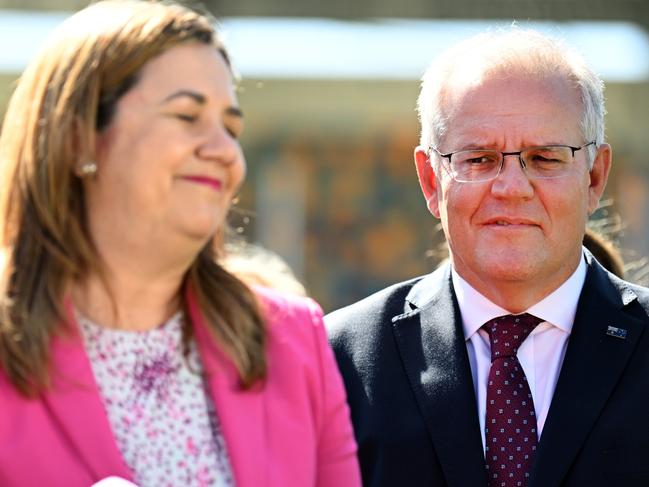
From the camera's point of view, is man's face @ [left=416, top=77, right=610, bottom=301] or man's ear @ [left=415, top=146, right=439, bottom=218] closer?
man's face @ [left=416, top=77, right=610, bottom=301]

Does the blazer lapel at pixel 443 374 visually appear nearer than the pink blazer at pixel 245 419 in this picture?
No

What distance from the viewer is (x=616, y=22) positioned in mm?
9625

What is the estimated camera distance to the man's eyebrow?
1.99m

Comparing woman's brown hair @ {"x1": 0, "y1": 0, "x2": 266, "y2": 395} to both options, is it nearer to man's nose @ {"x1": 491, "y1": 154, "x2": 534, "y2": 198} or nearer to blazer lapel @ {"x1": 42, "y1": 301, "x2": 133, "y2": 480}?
blazer lapel @ {"x1": 42, "y1": 301, "x2": 133, "y2": 480}

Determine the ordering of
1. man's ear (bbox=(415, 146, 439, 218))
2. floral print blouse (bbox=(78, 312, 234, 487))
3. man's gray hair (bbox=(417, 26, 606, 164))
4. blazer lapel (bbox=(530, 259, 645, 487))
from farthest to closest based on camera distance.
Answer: man's ear (bbox=(415, 146, 439, 218)) < man's gray hair (bbox=(417, 26, 606, 164)) < blazer lapel (bbox=(530, 259, 645, 487)) < floral print blouse (bbox=(78, 312, 234, 487))

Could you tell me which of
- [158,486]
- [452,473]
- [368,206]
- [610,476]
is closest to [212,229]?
[158,486]

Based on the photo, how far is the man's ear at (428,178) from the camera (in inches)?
123

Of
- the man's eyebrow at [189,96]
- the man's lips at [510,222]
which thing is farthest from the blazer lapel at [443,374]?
the man's eyebrow at [189,96]

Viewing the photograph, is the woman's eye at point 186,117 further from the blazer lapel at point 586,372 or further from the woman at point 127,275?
the blazer lapel at point 586,372

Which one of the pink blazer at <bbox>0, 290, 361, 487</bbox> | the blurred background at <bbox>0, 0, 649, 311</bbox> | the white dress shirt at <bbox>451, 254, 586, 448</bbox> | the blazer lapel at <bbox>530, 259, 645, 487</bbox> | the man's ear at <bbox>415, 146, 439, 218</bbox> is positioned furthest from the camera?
the blurred background at <bbox>0, 0, 649, 311</bbox>

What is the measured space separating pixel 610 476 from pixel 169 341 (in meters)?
1.13

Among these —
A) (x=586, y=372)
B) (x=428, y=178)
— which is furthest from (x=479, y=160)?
(x=586, y=372)

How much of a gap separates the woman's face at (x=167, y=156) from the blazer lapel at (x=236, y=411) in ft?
0.75

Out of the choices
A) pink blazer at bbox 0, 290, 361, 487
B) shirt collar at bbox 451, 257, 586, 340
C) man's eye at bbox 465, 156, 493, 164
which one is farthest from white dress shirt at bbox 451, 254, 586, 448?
pink blazer at bbox 0, 290, 361, 487
